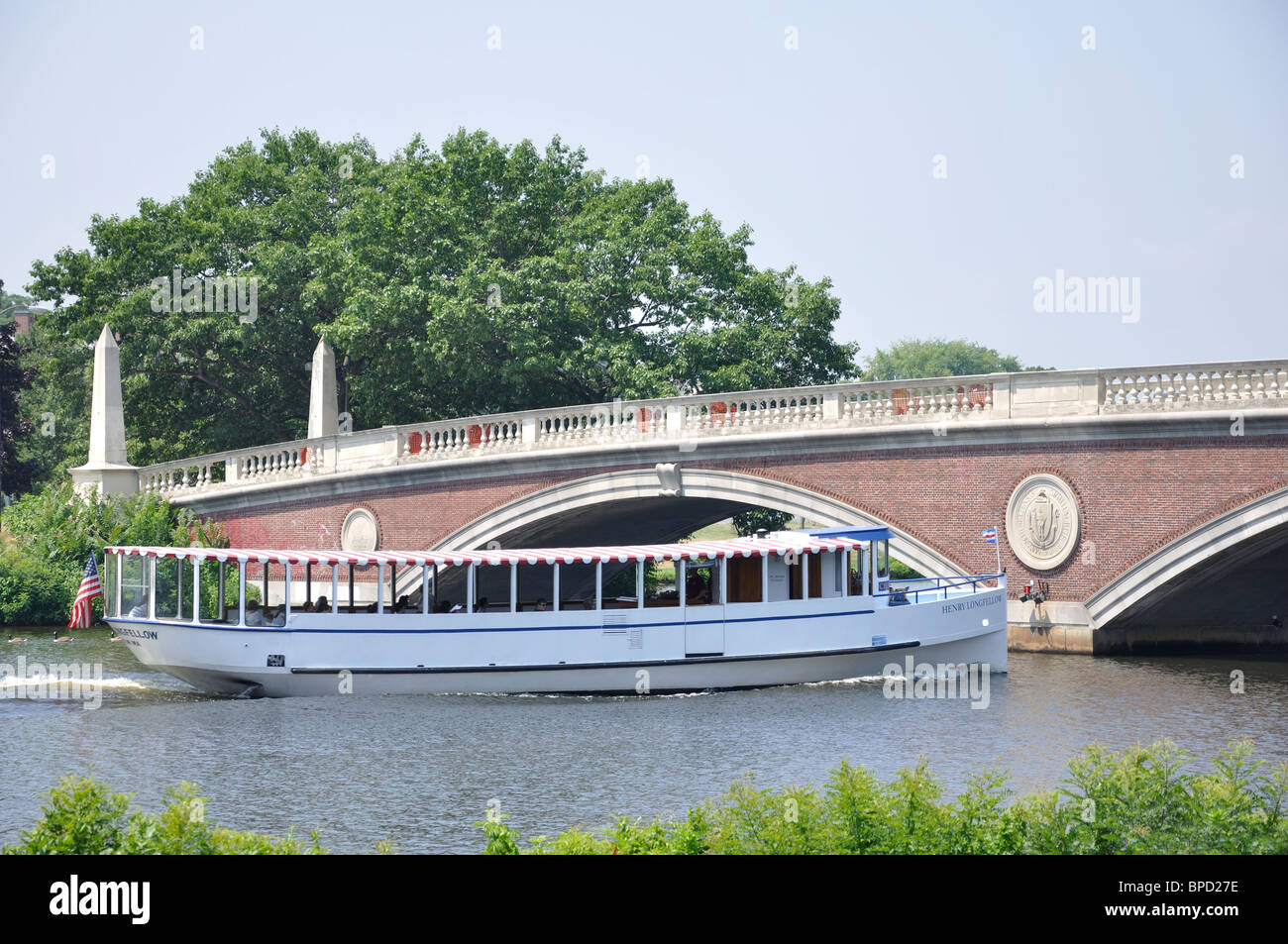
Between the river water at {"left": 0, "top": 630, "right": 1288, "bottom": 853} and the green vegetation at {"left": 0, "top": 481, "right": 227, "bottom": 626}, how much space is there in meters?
12.0

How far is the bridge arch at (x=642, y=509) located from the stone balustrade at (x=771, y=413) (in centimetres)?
112

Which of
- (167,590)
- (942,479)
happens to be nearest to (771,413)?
(942,479)

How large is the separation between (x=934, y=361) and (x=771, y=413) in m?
107

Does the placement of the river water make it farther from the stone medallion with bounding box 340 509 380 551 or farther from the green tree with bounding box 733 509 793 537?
the green tree with bounding box 733 509 793 537

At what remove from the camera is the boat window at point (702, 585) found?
29.3 m

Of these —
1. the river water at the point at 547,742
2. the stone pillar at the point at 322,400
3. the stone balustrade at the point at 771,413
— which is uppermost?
the stone pillar at the point at 322,400

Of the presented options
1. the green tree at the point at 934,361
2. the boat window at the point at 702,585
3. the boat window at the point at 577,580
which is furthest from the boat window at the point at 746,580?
the green tree at the point at 934,361

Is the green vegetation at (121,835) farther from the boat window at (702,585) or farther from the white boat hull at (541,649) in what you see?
the boat window at (702,585)

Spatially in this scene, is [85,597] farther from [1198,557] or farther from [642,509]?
[1198,557]

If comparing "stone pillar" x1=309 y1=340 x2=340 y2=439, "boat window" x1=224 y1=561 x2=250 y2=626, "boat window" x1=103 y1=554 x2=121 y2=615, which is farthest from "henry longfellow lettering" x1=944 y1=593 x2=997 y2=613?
"stone pillar" x1=309 y1=340 x2=340 y2=439

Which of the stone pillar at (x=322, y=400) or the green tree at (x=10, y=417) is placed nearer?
the stone pillar at (x=322, y=400)

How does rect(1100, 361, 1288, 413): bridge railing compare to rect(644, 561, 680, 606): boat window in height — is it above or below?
above

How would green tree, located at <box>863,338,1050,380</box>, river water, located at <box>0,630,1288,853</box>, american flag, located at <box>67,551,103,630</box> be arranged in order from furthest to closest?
1. green tree, located at <box>863,338,1050,380</box>
2. american flag, located at <box>67,551,103,630</box>
3. river water, located at <box>0,630,1288,853</box>

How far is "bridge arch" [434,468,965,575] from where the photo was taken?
34.8 m
